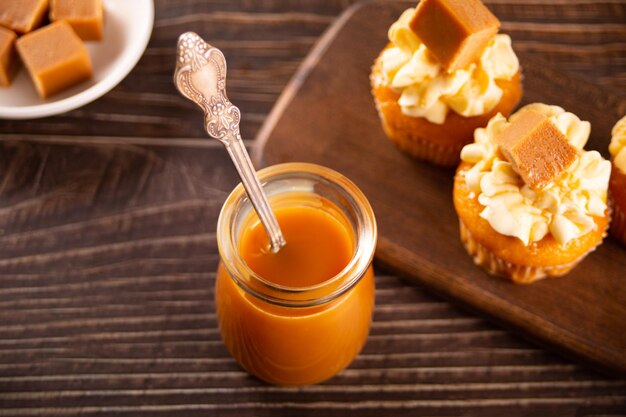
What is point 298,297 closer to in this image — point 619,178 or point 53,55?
point 619,178

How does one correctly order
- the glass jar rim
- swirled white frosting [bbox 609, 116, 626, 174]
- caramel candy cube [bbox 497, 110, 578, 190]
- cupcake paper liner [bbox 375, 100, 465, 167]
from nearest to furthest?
the glass jar rim < caramel candy cube [bbox 497, 110, 578, 190] < swirled white frosting [bbox 609, 116, 626, 174] < cupcake paper liner [bbox 375, 100, 465, 167]

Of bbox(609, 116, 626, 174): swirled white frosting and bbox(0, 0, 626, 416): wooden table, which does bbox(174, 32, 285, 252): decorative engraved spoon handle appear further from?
bbox(609, 116, 626, 174): swirled white frosting

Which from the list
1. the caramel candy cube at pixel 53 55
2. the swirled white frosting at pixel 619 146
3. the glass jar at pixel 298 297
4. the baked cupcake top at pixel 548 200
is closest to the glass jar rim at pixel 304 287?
the glass jar at pixel 298 297

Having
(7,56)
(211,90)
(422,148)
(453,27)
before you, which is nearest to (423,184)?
(422,148)

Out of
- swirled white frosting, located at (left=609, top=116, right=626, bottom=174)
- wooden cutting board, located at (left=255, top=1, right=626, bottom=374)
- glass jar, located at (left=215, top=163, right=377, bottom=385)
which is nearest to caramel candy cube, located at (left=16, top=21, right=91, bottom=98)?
wooden cutting board, located at (left=255, top=1, right=626, bottom=374)

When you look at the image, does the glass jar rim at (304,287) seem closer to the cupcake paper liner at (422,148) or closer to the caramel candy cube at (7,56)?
the cupcake paper liner at (422,148)

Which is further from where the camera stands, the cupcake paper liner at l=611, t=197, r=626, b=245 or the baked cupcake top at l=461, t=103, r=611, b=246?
the cupcake paper liner at l=611, t=197, r=626, b=245
